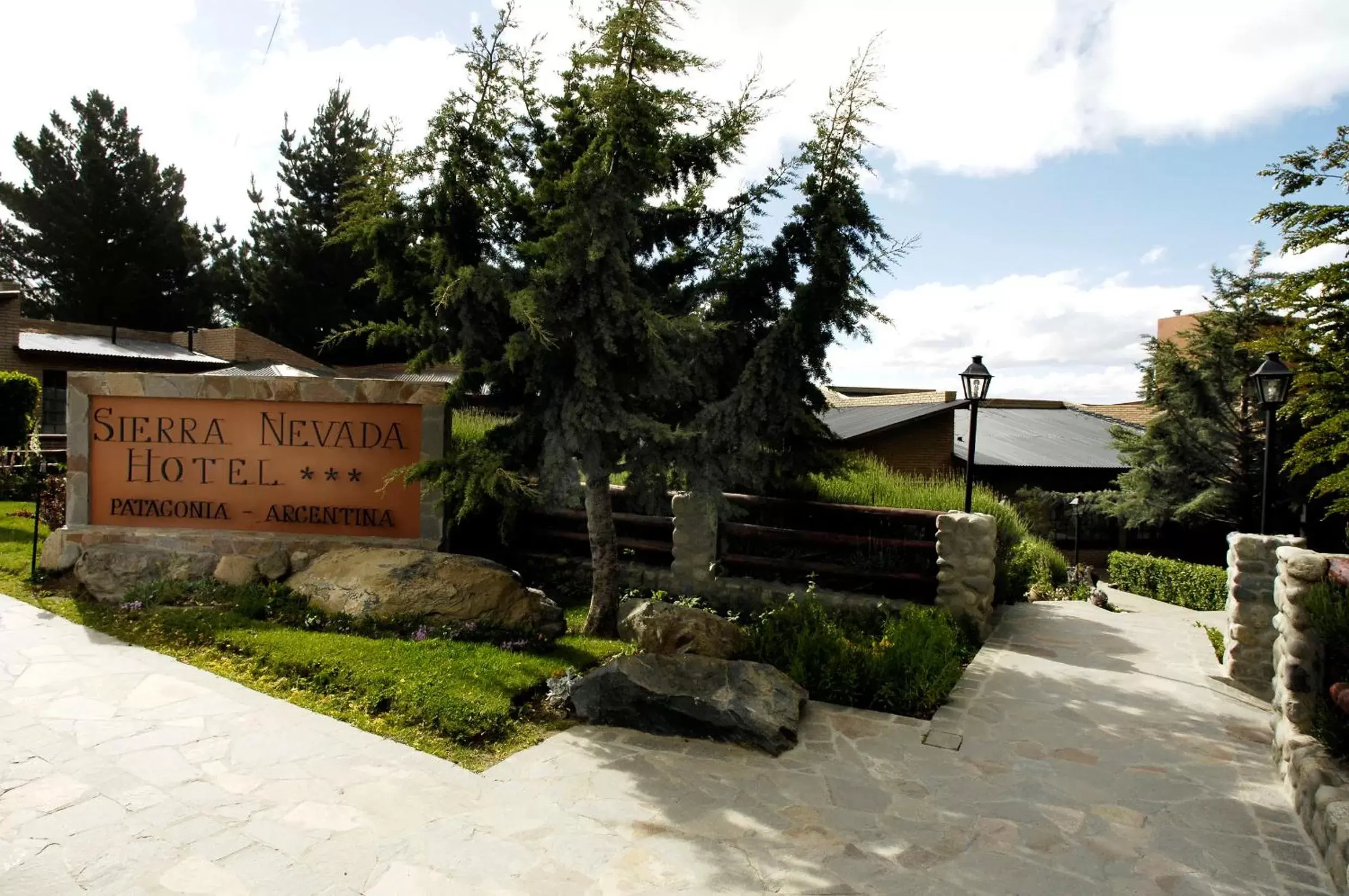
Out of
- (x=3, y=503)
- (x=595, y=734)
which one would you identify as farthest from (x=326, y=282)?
(x=595, y=734)

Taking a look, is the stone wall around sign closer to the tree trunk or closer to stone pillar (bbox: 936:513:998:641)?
the tree trunk

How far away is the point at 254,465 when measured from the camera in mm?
8234

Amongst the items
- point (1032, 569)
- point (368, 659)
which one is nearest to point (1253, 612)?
point (1032, 569)

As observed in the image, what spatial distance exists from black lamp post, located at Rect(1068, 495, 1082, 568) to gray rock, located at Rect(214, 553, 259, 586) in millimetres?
15774

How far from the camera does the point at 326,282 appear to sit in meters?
29.0

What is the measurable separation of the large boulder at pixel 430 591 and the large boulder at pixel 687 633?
44.6 inches

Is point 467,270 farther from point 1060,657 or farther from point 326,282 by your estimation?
point 326,282

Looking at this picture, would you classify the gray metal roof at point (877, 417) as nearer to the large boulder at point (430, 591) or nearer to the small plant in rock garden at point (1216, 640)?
the small plant in rock garden at point (1216, 640)

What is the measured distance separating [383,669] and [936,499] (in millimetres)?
6311

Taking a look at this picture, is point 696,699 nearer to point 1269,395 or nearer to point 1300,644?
point 1300,644

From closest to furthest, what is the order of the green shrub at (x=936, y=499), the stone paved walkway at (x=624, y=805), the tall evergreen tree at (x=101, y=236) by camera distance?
the stone paved walkway at (x=624, y=805) → the green shrub at (x=936, y=499) → the tall evergreen tree at (x=101, y=236)

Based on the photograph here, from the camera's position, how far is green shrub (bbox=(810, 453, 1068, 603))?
8.73 m

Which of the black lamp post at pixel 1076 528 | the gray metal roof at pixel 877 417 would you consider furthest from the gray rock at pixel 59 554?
the black lamp post at pixel 1076 528

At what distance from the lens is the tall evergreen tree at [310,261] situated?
28375 millimetres
